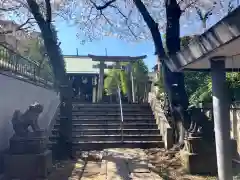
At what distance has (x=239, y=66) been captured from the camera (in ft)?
19.6

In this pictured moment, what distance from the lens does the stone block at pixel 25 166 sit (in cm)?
642

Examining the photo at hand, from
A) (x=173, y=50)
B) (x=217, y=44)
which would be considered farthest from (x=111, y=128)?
(x=217, y=44)

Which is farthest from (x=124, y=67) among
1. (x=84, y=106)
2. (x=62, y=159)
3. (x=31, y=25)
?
(x=62, y=159)

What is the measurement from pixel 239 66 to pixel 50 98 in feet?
30.9

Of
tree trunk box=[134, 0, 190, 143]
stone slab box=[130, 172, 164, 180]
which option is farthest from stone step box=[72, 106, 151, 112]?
stone slab box=[130, 172, 164, 180]

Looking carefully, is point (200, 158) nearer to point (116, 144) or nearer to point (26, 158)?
point (26, 158)

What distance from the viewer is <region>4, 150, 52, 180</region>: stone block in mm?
6422

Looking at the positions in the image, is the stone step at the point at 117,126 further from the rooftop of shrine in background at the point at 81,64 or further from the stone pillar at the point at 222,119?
the rooftop of shrine in background at the point at 81,64

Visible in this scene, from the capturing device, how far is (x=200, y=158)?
7.41 metres

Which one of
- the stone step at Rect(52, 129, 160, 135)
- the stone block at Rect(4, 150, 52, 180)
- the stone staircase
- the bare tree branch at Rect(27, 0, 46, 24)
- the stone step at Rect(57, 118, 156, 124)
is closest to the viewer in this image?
the stone block at Rect(4, 150, 52, 180)

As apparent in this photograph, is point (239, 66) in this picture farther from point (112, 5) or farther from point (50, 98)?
point (50, 98)

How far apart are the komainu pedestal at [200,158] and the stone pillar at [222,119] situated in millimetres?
2495

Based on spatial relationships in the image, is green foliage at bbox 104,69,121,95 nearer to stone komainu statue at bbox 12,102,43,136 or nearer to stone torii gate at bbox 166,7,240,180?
stone komainu statue at bbox 12,102,43,136

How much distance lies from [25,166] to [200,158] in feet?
12.5
